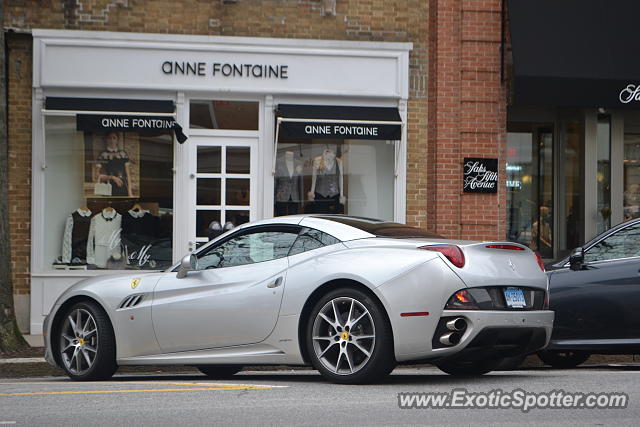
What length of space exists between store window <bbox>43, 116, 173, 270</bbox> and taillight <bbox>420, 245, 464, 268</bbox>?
8643 mm

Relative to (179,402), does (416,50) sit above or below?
above

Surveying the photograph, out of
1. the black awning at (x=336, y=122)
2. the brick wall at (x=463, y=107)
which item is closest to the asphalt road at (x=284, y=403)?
the black awning at (x=336, y=122)

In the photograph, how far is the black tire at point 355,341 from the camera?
7.55 meters

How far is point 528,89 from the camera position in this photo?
15.4 metres

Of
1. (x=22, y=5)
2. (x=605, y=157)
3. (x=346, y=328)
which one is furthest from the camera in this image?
(x=605, y=157)

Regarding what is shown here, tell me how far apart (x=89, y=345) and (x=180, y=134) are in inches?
265

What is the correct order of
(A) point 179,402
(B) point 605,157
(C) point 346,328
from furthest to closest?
(B) point 605,157 → (C) point 346,328 → (A) point 179,402

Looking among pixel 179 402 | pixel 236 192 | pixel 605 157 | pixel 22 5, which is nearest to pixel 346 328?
pixel 179 402

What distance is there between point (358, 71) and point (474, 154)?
2.21 m

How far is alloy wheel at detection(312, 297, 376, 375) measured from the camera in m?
7.66

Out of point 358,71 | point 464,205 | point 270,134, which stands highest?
point 358,71

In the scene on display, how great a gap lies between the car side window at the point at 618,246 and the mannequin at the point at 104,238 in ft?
25.5

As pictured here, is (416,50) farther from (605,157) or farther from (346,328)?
(346,328)

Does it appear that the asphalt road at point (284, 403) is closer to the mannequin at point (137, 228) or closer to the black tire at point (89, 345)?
the black tire at point (89, 345)
